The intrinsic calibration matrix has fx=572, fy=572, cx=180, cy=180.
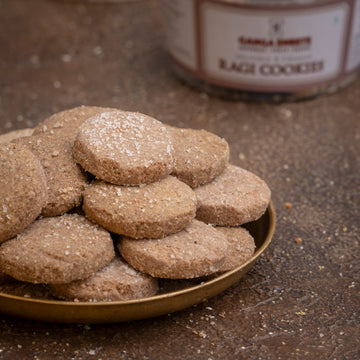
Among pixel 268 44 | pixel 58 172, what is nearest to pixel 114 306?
pixel 58 172

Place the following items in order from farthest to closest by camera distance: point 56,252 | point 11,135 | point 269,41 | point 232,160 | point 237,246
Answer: point 269,41 → point 232,160 → point 11,135 → point 237,246 → point 56,252

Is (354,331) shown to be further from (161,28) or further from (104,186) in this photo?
(161,28)

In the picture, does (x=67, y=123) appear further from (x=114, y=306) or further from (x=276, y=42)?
(x=276, y=42)

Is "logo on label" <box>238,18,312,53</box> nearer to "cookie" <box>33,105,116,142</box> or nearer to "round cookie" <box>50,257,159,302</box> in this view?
"cookie" <box>33,105,116,142</box>

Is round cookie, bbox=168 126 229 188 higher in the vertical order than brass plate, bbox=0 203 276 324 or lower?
higher

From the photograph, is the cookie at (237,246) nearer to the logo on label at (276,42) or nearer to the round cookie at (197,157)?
the round cookie at (197,157)

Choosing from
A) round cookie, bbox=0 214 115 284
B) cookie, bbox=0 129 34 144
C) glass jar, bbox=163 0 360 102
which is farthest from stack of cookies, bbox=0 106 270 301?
glass jar, bbox=163 0 360 102
